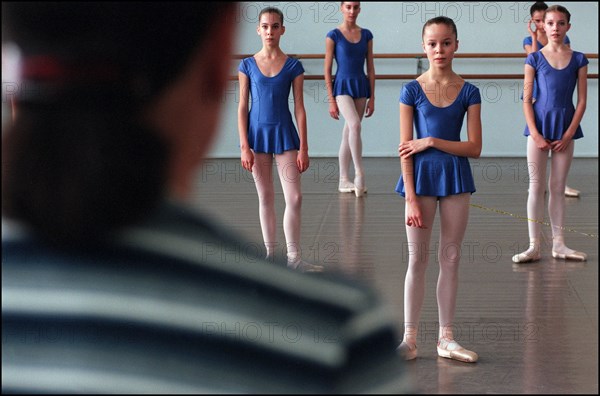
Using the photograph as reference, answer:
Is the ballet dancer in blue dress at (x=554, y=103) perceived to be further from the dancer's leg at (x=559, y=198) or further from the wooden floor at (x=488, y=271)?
the wooden floor at (x=488, y=271)

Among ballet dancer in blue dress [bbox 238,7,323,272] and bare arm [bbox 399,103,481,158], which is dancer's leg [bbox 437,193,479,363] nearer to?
bare arm [bbox 399,103,481,158]

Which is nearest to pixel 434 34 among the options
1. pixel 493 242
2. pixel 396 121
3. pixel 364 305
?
pixel 493 242

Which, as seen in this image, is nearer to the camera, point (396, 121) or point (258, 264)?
point (258, 264)

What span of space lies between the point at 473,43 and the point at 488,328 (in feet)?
22.6

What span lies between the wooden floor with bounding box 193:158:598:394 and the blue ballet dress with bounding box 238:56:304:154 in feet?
2.03

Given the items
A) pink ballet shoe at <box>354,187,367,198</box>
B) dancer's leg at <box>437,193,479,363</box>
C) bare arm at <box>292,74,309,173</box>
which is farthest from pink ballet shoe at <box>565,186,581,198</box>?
dancer's leg at <box>437,193,479,363</box>

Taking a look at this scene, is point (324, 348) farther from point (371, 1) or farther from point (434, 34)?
point (371, 1)

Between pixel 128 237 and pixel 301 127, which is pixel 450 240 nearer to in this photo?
pixel 301 127

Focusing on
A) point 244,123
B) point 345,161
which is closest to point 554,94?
point 244,123

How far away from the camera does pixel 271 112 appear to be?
4.68 metres

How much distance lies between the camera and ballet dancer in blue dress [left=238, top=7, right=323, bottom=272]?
182 inches

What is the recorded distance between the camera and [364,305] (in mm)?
→ 468

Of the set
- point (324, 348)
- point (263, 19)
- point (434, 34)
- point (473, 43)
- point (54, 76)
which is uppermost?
point (473, 43)

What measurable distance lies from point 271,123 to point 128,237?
4.24 m
